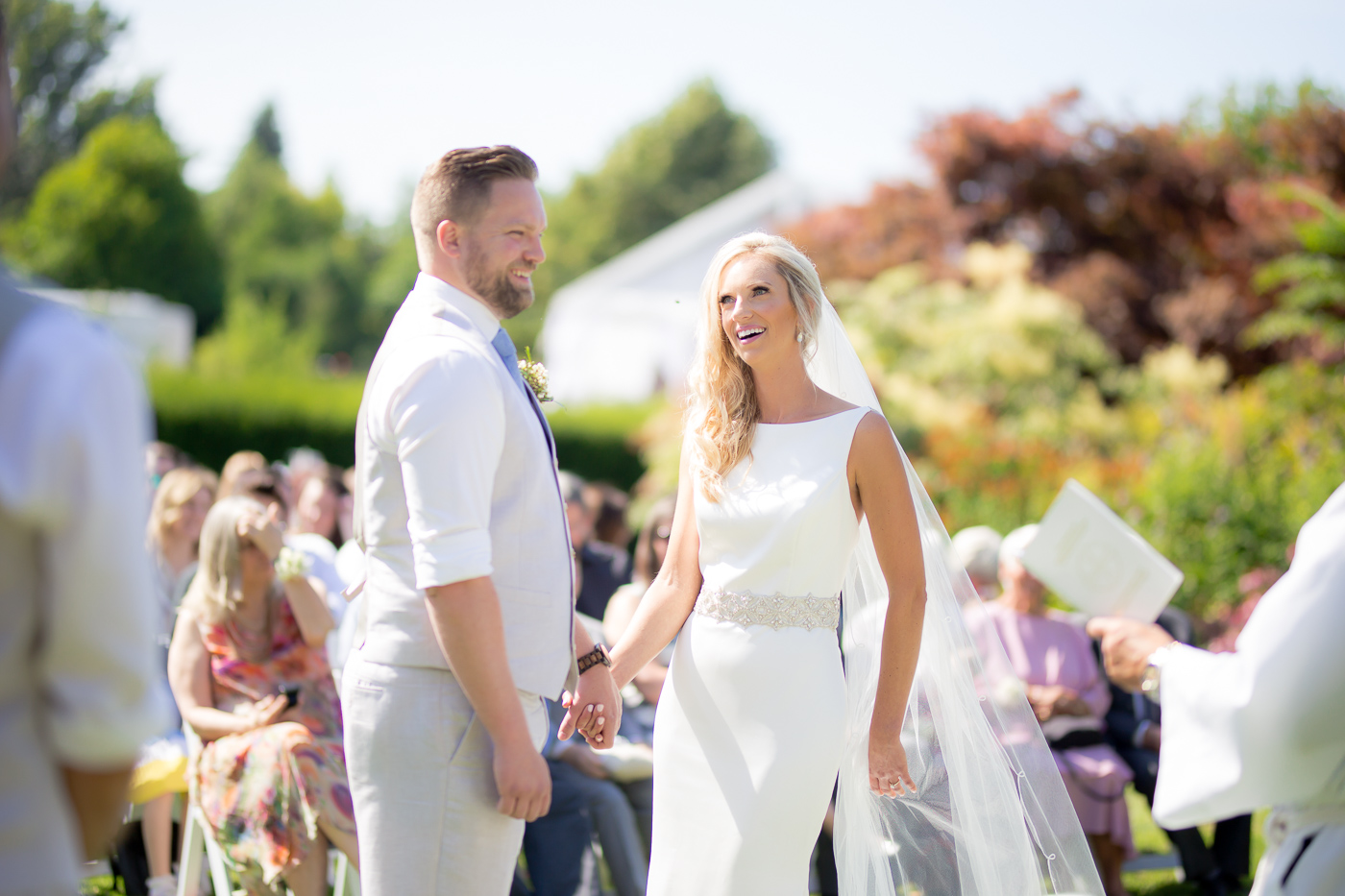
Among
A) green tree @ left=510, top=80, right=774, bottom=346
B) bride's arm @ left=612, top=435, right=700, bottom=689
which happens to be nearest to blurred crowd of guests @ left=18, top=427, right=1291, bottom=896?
bride's arm @ left=612, top=435, right=700, bottom=689

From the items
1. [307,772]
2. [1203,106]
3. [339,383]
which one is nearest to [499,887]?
[307,772]

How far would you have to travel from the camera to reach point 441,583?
7.03 feet

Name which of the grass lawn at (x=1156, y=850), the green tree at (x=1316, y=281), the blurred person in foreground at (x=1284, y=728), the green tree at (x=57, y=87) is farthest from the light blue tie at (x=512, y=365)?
the green tree at (x=57, y=87)

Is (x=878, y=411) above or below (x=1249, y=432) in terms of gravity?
above

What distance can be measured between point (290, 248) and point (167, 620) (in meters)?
65.1

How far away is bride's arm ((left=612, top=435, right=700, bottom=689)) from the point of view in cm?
323

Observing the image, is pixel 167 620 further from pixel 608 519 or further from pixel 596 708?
pixel 596 708

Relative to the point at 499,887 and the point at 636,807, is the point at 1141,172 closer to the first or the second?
the point at 636,807

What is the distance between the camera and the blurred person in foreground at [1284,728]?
184 centimetres

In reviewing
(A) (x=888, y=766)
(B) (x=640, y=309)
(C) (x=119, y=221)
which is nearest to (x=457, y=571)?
(A) (x=888, y=766)

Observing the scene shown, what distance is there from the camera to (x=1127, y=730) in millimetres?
5824

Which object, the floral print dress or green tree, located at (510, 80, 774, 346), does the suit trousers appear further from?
green tree, located at (510, 80, 774, 346)

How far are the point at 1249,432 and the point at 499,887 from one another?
10743 millimetres

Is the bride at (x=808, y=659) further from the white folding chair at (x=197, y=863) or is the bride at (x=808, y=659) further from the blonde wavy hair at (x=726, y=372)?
the white folding chair at (x=197, y=863)
